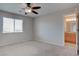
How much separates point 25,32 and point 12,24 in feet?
4.51

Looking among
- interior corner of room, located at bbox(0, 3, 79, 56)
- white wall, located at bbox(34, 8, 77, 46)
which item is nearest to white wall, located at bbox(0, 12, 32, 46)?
interior corner of room, located at bbox(0, 3, 79, 56)

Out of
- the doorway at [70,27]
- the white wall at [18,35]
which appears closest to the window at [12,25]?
the white wall at [18,35]

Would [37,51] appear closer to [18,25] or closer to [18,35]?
[18,35]

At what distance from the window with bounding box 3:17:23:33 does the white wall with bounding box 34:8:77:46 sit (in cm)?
152

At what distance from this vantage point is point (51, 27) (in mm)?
5793

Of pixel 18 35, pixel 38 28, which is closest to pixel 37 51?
pixel 18 35

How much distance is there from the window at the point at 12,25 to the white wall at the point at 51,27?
1524 millimetres

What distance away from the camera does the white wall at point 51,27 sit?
5.08 meters

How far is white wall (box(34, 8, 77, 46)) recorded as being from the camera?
5078 millimetres

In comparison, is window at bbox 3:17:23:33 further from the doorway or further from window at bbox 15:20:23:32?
the doorway

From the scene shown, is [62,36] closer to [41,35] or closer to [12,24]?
[41,35]

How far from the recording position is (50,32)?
5879 millimetres

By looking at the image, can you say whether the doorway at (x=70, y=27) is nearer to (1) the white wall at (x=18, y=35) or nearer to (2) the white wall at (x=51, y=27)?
(2) the white wall at (x=51, y=27)

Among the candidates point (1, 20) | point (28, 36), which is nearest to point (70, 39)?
point (28, 36)
